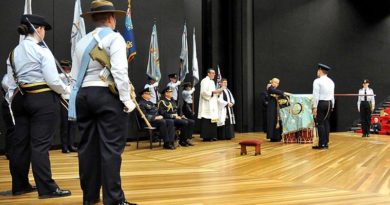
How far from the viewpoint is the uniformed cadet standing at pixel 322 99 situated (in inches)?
301

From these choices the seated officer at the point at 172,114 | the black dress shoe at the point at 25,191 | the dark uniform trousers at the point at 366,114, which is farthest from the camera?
the dark uniform trousers at the point at 366,114

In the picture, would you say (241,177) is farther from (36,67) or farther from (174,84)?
(174,84)

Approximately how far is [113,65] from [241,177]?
2.37 m

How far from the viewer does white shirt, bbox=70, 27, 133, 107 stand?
285cm

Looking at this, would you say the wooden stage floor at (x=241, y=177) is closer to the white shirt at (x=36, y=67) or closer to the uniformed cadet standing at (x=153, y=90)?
the white shirt at (x=36, y=67)

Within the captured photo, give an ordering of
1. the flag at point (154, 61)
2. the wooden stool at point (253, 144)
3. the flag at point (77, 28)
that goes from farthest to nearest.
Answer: the flag at point (154, 61) < the flag at point (77, 28) < the wooden stool at point (253, 144)

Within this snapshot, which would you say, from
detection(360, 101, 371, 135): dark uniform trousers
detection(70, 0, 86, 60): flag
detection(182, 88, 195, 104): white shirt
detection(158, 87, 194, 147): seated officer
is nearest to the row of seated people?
detection(158, 87, 194, 147): seated officer

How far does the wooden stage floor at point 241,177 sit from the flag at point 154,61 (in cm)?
196

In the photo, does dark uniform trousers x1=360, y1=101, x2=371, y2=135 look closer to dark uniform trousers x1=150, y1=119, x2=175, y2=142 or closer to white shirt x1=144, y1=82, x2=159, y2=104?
white shirt x1=144, y1=82, x2=159, y2=104

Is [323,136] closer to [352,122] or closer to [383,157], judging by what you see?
[383,157]

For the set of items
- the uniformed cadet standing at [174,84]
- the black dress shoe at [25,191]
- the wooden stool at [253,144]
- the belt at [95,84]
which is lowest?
the black dress shoe at [25,191]

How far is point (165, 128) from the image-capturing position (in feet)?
25.5

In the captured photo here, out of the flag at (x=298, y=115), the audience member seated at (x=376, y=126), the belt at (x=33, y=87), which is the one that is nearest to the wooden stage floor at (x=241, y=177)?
the belt at (x=33, y=87)

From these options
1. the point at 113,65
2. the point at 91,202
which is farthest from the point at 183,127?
the point at 113,65
